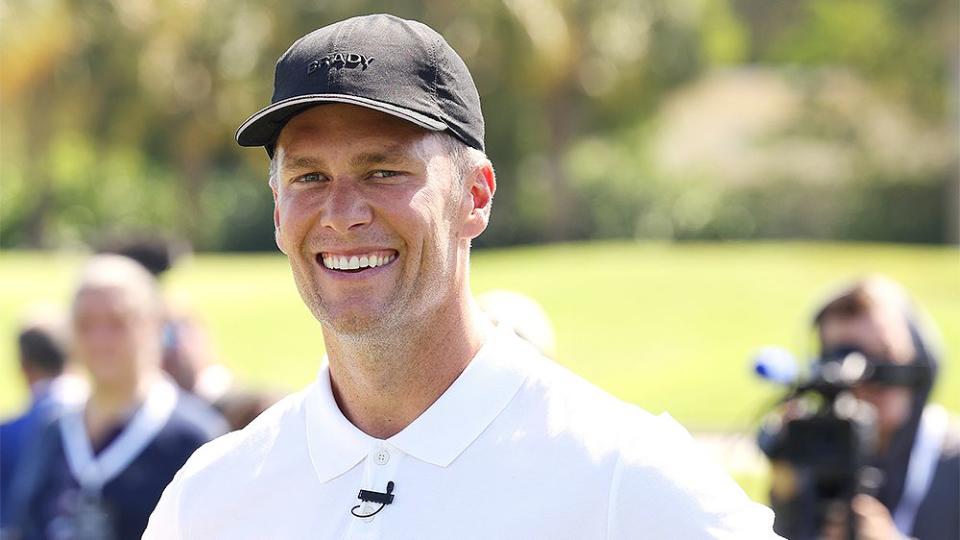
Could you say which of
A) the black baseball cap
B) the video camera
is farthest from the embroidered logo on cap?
the video camera

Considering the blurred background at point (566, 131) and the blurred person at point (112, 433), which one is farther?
the blurred background at point (566, 131)

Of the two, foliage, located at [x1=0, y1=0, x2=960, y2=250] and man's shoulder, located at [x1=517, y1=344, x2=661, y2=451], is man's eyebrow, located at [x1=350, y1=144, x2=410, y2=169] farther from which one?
foliage, located at [x1=0, y1=0, x2=960, y2=250]

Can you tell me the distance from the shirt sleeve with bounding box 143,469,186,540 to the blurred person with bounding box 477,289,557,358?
169 centimetres

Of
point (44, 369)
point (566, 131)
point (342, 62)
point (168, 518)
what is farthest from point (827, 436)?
point (566, 131)

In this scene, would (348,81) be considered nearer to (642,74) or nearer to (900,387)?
(900,387)

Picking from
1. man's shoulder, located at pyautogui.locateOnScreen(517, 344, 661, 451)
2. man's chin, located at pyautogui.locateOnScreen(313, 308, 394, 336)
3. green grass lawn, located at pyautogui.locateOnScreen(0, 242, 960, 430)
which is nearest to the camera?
man's shoulder, located at pyautogui.locateOnScreen(517, 344, 661, 451)

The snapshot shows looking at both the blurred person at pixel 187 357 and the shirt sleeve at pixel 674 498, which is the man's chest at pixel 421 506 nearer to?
the shirt sleeve at pixel 674 498

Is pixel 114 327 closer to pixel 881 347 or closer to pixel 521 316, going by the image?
pixel 521 316

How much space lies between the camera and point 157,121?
1387 inches

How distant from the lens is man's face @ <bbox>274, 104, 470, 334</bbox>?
241 centimetres

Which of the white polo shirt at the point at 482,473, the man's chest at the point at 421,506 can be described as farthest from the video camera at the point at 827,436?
Answer: the man's chest at the point at 421,506

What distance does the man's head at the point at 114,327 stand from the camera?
212 inches

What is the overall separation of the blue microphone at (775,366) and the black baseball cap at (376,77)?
69.5 inches

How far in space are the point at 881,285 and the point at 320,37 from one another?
109 inches
